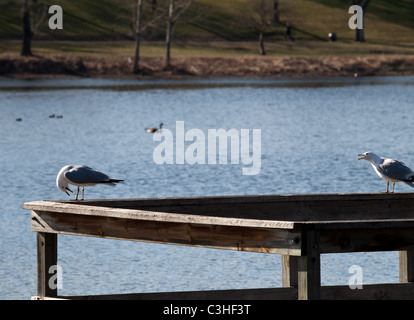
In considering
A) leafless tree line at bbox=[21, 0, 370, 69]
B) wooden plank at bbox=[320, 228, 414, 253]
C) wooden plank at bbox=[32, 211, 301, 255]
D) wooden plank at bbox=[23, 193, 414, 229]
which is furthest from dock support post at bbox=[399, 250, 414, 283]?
leafless tree line at bbox=[21, 0, 370, 69]

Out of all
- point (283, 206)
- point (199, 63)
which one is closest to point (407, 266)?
point (283, 206)

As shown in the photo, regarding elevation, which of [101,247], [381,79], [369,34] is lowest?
[101,247]

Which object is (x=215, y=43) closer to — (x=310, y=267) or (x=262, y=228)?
(x=262, y=228)

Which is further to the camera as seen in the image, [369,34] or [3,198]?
[369,34]

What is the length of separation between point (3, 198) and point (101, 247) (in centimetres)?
762

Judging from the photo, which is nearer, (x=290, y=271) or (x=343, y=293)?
(x=343, y=293)

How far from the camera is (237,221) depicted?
29.4 ft

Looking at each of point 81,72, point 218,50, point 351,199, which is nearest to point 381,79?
point 218,50

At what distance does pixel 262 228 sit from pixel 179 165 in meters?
26.0

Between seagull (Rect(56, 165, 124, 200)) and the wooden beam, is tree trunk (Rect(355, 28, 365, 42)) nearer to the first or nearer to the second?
seagull (Rect(56, 165, 124, 200))

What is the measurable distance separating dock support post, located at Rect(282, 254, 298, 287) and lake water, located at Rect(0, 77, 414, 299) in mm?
4145

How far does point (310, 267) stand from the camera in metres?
8.77

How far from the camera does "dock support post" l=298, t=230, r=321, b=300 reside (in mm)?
8656
